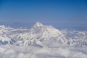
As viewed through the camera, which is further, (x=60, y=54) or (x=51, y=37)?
(x=51, y=37)

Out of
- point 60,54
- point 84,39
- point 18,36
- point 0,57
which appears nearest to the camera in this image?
point 0,57

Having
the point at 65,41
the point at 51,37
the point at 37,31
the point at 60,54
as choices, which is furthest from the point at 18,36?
the point at 60,54

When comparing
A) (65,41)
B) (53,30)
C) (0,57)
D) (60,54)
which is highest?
(53,30)

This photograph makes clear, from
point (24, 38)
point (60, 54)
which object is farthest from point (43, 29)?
point (60, 54)

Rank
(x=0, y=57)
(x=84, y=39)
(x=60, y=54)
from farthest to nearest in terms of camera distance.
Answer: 1. (x=84, y=39)
2. (x=60, y=54)
3. (x=0, y=57)

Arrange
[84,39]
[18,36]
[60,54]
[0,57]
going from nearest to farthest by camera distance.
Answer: [0,57] → [60,54] → [84,39] → [18,36]

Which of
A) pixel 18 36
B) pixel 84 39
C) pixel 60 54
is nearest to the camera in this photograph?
pixel 60 54

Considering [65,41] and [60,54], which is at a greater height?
[65,41]

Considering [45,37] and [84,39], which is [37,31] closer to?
[45,37]

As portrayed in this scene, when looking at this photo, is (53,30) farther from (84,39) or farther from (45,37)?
(84,39)
